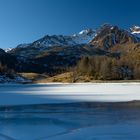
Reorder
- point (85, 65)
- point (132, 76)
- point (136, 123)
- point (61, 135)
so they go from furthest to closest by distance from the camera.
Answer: point (85, 65) < point (132, 76) < point (136, 123) < point (61, 135)

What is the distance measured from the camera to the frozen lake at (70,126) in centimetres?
2062

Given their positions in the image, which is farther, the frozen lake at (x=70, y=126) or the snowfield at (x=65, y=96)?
the snowfield at (x=65, y=96)

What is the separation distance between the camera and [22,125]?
24.6 metres

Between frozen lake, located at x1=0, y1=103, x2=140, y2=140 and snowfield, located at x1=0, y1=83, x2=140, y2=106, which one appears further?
snowfield, located at x1=0, y1=83, x2=140, y2=106

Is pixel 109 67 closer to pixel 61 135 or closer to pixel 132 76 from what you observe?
pixel 132 76

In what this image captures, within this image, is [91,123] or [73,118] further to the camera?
[73,118]

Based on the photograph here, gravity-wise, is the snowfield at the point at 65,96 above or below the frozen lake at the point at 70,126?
above

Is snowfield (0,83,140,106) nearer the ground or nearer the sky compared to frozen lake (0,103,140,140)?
nearer the sky

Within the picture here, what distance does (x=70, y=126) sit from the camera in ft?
78.9

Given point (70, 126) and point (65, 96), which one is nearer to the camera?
point (70, 126)

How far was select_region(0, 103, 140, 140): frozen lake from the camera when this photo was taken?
67.7 feet

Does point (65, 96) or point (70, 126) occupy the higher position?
point (65, 96)

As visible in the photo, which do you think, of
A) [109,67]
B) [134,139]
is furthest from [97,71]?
[134,139]

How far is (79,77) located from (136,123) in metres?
148
